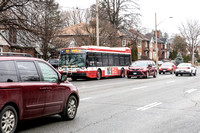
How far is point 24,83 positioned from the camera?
687 cm

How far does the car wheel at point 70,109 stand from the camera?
27.9ft

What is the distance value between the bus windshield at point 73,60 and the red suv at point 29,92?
1865 cm

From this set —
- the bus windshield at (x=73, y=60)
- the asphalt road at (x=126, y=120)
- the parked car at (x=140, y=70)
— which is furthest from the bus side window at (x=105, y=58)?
the asphalt road at (x=126, y=120)

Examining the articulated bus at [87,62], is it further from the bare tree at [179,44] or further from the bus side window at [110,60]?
the bare tree at [179,44]

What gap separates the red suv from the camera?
6.38 meters

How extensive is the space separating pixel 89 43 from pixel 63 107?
3514cm

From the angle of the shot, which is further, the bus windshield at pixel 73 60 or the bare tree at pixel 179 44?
the bare tree at pixel 179 44

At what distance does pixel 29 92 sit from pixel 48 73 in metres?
1.09

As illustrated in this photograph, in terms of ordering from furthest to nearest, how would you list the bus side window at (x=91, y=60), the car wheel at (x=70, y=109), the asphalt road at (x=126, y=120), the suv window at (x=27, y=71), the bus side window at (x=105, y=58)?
the bus side window at (x=105, y=58) → the bus side window at (x=91, y=60) → the car wheel at (x=70, y=109) → the asphalt road at (x=126, y=120) → the suv window at (x=27, y=71)

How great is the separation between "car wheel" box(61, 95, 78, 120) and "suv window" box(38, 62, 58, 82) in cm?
79

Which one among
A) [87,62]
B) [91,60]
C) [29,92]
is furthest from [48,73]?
[91,60]

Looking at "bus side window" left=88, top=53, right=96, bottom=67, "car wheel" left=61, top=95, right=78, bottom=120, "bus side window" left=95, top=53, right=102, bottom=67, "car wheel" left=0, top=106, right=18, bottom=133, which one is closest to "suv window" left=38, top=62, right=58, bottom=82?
"car wheel" left=61, top=95, right=78, bottom=120

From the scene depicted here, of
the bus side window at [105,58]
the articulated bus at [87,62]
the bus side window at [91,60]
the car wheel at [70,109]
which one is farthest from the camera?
the bus side window at [105,58]

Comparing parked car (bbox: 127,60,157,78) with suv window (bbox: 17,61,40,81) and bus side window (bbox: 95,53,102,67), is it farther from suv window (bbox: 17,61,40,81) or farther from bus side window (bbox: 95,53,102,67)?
suv window (bbox: 17,61,40,81)
